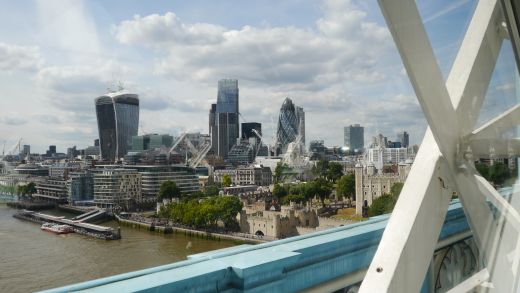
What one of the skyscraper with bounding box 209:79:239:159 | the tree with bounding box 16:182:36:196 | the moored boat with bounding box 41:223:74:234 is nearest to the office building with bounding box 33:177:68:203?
the tree with bounding box 16:182:36:196

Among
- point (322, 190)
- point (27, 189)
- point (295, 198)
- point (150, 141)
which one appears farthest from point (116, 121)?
point (322, 190)

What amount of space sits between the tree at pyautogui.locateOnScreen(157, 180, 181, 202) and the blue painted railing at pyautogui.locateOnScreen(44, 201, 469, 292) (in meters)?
16.3

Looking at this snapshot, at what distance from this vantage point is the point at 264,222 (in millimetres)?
10797

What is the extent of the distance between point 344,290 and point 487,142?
0.65ft

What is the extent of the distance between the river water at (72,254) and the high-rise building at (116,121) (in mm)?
19799

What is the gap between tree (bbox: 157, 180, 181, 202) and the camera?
16.3 meters

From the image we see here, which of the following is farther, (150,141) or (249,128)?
(249,128)

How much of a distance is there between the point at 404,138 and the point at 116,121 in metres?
33.2

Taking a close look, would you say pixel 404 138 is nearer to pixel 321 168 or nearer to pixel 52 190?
pixel 321 168

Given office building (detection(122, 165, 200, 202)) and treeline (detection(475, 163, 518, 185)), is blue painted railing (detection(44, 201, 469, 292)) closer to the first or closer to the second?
treeline (detection(475, 163, 518, 185))

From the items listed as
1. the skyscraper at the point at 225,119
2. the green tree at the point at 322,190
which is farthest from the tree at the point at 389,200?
the skyscraper at the point at 225,119

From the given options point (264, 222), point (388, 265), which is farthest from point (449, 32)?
point (264, 222)

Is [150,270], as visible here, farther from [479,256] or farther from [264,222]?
[264,222]

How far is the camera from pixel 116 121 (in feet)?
104
